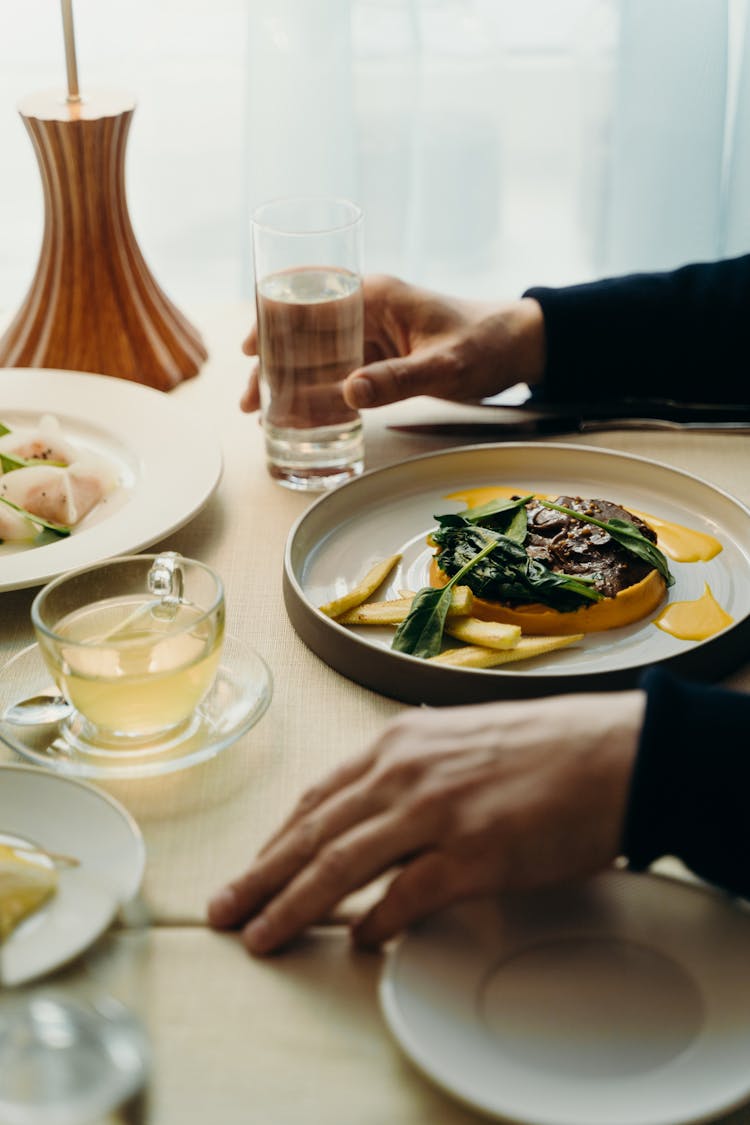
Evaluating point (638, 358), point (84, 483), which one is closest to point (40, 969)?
point (84, 483)

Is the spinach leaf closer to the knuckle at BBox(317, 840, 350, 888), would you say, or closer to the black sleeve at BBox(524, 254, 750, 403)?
the knuckle at BBox(317, 840, 350, 888)

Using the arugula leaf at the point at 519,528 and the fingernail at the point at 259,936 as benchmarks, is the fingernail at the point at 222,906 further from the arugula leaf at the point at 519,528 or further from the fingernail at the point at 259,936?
the arugula leaf at the point at 519,528

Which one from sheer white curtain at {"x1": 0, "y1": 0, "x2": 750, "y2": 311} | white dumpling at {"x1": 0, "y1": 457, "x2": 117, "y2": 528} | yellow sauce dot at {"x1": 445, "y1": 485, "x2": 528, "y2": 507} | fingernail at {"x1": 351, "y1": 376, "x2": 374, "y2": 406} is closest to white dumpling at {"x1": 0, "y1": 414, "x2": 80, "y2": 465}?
white dumpling at {"x1": 0, "y1": 457, "x2": 117, "y2": 528}

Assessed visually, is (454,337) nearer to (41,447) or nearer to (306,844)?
(41,447)

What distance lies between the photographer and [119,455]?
127cm

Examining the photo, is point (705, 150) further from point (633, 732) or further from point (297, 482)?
point (633, 732)

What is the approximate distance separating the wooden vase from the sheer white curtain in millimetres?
893

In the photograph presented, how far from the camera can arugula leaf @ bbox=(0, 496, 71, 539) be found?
111cm

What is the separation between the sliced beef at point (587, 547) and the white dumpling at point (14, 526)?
1.52 ft

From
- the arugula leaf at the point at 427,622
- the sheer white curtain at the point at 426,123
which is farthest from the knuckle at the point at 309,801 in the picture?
the sheer white curtain at the point at 426,123

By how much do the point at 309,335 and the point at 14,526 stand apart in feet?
1.11

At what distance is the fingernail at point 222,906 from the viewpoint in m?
0.69

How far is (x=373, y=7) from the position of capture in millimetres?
2234

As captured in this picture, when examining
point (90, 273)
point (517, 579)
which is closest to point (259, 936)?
point (517, 579)
